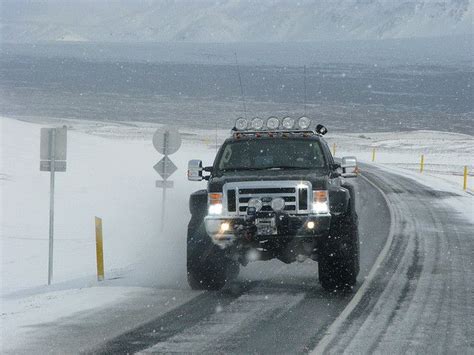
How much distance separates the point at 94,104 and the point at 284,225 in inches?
4722

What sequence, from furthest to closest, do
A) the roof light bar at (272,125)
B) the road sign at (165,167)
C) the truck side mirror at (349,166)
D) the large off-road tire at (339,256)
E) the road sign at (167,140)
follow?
1. the road sign at (165,167)
2. the road sign at (167,140)
3. the roof light bar at (272,125)
4. the truck side mirror at (349,166)
5. the large off-road tire at (339,256)

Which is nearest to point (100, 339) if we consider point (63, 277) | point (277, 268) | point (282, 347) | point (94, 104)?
point (282, 347)

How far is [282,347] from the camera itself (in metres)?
10.1

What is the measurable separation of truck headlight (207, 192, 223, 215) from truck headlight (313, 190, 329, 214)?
4.17ft

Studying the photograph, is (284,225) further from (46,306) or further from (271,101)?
(271,101)

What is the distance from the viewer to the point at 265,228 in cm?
1277

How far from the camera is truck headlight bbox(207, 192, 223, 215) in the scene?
1316cm

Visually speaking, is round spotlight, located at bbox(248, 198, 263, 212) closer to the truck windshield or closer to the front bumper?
the front bumper

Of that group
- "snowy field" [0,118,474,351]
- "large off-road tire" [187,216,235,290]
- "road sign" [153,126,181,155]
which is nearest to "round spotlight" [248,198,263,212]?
"large off-road tire" [187,216,235,290]

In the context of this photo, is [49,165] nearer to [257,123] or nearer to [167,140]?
[257,123]

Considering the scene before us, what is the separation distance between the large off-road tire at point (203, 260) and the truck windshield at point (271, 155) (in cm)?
115

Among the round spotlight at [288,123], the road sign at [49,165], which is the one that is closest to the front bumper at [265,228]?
the round spotlight at [288,123]

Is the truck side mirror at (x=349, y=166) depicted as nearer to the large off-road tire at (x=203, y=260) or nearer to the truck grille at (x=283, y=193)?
the truck grille at (x=283, y=193)

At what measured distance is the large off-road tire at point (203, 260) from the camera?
44.5ft
